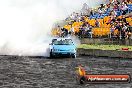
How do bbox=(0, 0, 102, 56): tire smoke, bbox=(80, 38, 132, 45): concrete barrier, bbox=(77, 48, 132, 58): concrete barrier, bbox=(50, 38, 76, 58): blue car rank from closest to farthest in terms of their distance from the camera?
bbox=(77, 48, 132, 58): concrete barrier, bbox=(50, 38, 76, 58): blue car, bbox=(80, 38, 132, 45): concrete barrier, bbox=(0, 0, 102, 56): tire smoke

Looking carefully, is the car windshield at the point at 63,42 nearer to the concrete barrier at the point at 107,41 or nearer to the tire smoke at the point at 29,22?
the tire smoke at the point at 29,22

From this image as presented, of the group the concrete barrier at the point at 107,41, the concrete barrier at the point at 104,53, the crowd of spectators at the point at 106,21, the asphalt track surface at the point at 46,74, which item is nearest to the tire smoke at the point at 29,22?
the crowd of spectators at the point at 106,21

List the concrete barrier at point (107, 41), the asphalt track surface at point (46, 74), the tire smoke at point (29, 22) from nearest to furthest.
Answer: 1. the asphalt track surface at point (46, 74)
2. the concrete barrier at point (107, 41)
3. the tire smoke at point (29, 22)

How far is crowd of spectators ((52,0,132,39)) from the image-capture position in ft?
157

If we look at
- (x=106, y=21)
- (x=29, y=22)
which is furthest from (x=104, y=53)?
(x=29, y=22)

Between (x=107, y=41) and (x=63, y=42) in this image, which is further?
(x=107, y=41)

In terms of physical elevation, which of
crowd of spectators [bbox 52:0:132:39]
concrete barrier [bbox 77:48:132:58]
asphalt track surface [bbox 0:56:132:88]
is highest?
crowd of spectators [bbox 52:0:132:39]

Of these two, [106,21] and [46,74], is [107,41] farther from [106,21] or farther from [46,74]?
[46,74]

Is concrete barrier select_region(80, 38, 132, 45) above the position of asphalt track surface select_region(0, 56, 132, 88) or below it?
above

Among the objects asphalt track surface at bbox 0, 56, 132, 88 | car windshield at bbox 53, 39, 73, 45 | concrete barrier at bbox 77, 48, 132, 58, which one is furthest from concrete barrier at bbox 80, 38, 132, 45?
asphalt track surface at bbox 0, 56, 132, 88

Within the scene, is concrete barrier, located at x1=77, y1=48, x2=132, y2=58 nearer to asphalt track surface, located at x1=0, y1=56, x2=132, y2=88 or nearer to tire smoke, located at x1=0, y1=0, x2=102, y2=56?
tire smoke, located at x1=0, y1=0, x2=102, y2=56

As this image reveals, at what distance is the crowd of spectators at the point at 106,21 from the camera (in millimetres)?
47938

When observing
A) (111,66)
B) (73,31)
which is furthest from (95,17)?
(111,66)

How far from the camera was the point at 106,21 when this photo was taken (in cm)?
5059
